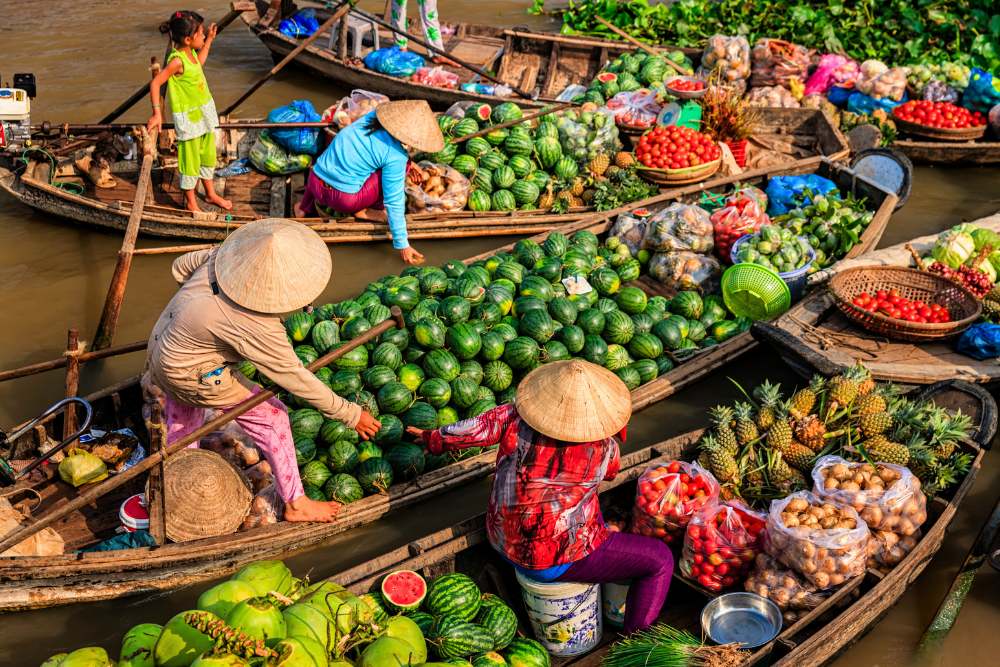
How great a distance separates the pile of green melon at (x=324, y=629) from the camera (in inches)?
99.9

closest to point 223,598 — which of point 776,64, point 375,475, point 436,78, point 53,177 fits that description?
point 375,475

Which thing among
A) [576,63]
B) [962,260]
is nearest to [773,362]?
[962,260]

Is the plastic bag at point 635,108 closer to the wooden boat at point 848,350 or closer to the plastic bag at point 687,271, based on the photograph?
the plastic bag at point 687,271

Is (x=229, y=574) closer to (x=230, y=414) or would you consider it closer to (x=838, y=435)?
(x=230, y=414)

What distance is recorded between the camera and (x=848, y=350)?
19.7 ft

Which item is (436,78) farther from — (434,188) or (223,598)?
(223,598)

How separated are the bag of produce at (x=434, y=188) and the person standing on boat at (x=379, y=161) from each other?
35cm

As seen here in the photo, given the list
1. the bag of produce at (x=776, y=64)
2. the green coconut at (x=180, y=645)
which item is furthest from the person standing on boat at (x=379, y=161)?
the bag of produce at (x=776, y=64)

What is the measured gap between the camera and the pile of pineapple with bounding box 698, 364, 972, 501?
15.8ft

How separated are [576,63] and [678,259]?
5002mm

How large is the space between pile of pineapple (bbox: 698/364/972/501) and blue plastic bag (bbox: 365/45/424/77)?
681cm

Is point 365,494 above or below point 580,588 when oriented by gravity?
below

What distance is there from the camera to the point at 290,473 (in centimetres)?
466

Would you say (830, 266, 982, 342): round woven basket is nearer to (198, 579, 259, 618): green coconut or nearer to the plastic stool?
(198, 579, 259, 618): green coconut
